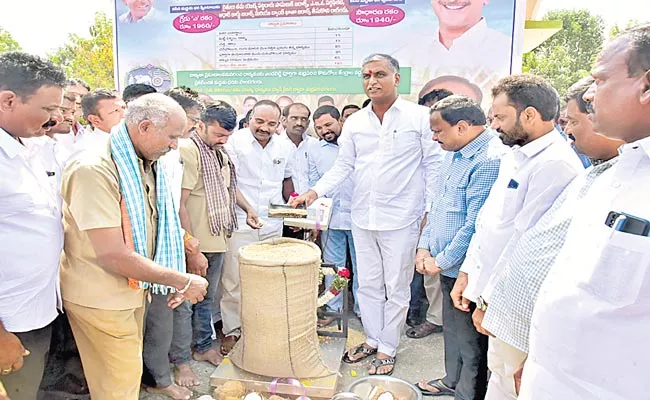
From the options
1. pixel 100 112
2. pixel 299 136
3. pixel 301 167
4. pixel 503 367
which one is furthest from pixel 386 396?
pixel 299 136

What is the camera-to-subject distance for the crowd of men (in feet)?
4.15

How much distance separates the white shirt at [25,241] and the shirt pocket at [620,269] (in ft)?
6.51

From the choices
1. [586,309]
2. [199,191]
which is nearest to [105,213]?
[199,191]

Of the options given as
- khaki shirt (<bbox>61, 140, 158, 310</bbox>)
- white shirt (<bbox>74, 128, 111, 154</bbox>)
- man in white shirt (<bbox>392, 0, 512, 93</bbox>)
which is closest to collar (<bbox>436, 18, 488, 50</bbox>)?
man in white shirt (<bbox>392, 0, 512, 93</bbox>)

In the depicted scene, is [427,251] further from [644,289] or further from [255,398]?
[644,289]

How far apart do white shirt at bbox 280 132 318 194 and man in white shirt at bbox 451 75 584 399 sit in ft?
8.02

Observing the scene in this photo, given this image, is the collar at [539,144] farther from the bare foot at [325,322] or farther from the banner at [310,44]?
the banner at [310,44]

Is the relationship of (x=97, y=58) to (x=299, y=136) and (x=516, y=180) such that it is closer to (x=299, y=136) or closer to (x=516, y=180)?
(x=299, y=136)

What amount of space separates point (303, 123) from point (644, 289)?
4.25 meters

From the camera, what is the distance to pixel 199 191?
3312mm

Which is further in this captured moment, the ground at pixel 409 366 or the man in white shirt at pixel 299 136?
the man in white shirt at pixel 299 136

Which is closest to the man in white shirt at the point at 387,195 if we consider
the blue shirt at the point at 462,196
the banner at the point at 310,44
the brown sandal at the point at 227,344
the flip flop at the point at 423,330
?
the blue shirt at the point at 462,196

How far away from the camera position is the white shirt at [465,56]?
5625mm

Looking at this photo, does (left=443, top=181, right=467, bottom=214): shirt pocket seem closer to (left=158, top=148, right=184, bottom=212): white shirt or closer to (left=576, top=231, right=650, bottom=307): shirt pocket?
(left=576, top=231, right=650, bottom=307): shirt pocket
